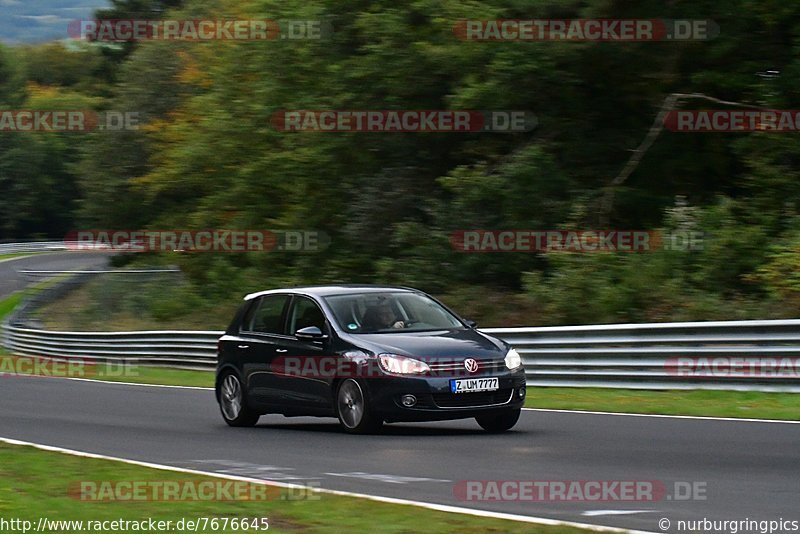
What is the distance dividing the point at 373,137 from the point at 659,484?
2237cm

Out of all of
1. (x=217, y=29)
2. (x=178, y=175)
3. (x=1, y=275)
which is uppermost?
(x=217, y=29)

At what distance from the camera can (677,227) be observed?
23547 millimetres

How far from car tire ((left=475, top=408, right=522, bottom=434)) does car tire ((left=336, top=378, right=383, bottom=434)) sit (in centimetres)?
106

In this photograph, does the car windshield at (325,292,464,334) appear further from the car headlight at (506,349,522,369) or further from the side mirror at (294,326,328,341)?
the car headlight at (506,349,522,369)

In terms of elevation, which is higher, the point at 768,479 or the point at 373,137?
the point at 373,137

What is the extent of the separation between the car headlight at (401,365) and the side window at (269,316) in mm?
2063

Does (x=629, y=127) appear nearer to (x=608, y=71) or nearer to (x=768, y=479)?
(x=608, y=71)

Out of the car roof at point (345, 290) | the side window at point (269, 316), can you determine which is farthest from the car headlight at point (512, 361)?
the side window at point (269, 316)

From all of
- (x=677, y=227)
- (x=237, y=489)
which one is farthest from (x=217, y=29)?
(x=237, y=489)

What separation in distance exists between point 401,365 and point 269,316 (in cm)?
258
